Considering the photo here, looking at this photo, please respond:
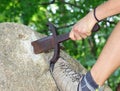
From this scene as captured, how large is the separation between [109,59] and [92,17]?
9.5 inches

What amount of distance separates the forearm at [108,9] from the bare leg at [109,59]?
0.07 metres

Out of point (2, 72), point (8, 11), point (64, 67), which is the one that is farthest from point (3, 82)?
point (8, 11)

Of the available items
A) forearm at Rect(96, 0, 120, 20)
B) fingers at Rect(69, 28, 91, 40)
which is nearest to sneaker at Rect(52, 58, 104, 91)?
fingers at Rect(69, 28, 91, 40)

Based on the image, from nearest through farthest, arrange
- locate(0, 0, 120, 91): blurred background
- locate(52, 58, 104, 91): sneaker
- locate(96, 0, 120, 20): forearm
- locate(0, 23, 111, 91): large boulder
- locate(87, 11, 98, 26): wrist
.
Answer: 1. locate(96, 0, 120, 20): forearm
2. locate(87, 11, 98, 26): wrist
3. locate(52, 58, 104, 91): sneaker
4. locate(0, 23, 111, 91): large boulder
5. locate(0, 0, 120, 91): blurred background

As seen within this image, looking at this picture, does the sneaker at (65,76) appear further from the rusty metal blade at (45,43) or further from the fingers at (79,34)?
the fingers at (79,34)

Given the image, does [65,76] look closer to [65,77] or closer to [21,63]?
[65,77]

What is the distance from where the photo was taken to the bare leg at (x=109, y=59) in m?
2.08

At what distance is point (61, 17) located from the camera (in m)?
4.89

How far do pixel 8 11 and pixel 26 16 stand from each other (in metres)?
0.20

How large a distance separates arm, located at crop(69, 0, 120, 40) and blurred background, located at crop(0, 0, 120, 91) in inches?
70.3

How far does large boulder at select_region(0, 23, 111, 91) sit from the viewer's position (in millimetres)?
2480

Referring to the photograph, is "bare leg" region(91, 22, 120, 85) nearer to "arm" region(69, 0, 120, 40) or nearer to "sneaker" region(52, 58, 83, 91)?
"arm" region(69, 0, 120, 40)

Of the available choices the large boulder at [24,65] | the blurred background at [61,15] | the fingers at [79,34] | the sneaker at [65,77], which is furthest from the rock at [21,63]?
the blurred background at [61,15]

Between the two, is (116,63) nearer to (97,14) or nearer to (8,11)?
(97,14)
